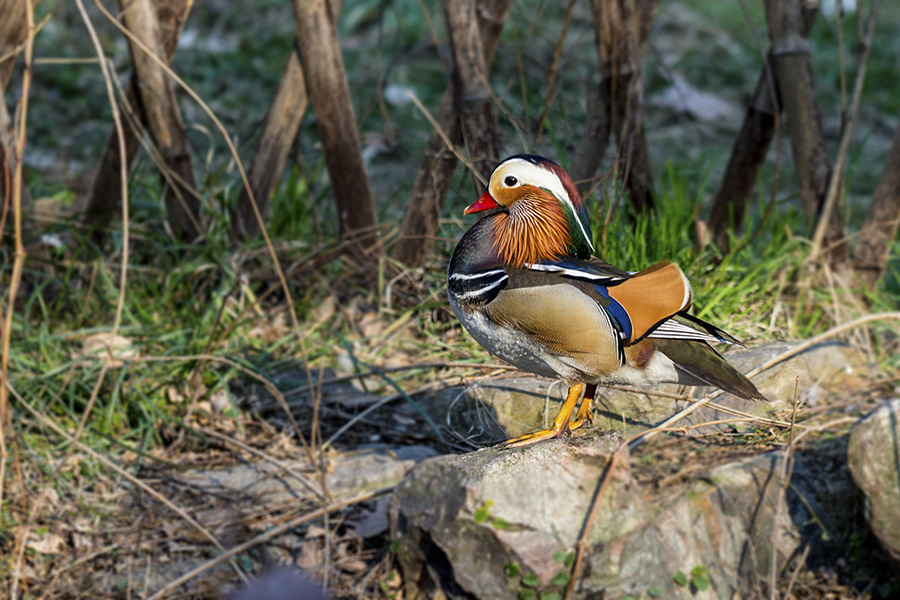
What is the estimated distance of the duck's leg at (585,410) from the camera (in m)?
1.31

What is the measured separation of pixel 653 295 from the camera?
42.0 inches

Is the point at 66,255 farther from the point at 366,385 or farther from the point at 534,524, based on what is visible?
the point at 534,524

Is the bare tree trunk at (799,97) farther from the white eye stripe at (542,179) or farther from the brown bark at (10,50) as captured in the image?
the brown bark at (10,50)

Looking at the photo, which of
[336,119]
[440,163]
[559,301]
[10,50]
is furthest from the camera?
[336,119]

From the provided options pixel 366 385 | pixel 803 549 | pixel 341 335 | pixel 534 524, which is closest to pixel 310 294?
pixel 341 335

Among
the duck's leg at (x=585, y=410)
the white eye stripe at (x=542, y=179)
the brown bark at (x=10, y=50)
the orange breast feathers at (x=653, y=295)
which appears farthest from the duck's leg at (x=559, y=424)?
the brown bark at (x=10, y=50)

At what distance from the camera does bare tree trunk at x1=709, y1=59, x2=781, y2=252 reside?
3.20 metres

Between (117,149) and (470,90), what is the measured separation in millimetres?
1723

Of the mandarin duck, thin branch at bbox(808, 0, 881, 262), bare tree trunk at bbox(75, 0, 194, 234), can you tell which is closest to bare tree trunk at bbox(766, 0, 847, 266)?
thin branch at bbox(808, 0, 881, 262)

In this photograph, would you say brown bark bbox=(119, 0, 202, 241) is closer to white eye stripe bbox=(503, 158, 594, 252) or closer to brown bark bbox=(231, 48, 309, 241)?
brown bark bbox=(231, 48, 309, 241)

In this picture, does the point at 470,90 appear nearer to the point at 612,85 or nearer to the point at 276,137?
the point at 612,85

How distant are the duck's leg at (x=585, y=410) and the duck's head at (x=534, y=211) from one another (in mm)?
249

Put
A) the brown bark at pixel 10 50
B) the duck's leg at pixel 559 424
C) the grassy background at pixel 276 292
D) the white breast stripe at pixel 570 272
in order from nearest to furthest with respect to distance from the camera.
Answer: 1. the white breast stripe at pixel 570 272
2. the duck's leg at pixel 559 424
3. the grassy background at pixel 276 292
4. the brown bark at pixel 10 50

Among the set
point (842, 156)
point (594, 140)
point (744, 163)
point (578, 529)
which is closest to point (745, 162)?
point (744, 163)
